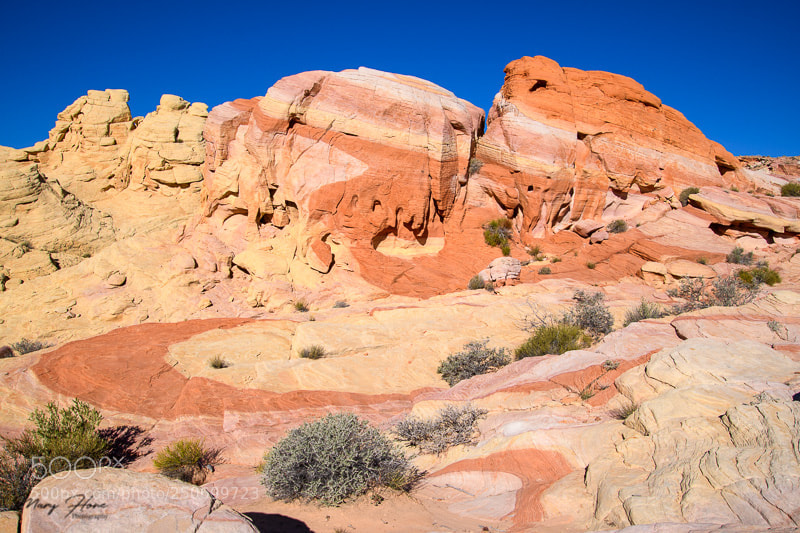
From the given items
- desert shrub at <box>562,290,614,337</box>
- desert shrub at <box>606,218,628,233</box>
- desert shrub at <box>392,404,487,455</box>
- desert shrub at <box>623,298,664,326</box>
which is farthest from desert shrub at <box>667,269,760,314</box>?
desert shrub at <box>392,404,487,455</box>

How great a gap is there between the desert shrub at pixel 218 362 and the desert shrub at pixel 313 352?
5.82 ft

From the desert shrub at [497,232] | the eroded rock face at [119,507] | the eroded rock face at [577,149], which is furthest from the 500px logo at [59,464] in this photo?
the eroded rock face at [577,149]

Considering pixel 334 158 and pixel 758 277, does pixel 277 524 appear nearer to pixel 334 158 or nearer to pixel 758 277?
pixel 334 158

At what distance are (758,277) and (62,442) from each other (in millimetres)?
19852

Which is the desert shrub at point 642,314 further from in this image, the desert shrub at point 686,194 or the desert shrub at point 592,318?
the desert shrub at point 686,194

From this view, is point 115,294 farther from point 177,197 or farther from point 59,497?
point 59,497

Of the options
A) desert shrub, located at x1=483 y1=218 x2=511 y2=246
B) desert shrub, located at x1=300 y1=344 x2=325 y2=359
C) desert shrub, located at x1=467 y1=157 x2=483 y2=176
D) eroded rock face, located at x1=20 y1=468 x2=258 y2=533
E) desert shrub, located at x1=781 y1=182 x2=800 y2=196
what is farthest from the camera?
desert shrub, located at x1=781 y1=182 x2=800 y2=196

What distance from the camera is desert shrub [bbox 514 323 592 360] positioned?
10125mm

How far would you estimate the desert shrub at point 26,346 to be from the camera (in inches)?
523

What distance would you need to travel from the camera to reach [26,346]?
527 inches

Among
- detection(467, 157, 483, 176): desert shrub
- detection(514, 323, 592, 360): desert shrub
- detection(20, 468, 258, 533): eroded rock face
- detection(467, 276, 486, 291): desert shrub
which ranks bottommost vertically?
detection(20, 468, 258, 533): eroded rock face

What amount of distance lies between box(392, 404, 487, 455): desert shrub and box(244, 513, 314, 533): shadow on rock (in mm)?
2365

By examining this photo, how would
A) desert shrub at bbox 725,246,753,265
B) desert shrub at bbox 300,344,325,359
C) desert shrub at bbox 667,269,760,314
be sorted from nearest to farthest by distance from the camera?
desert shrub at bbox 300,344,325,359, desert shrub at bbox 667,269,760,314, desert shrub at bbox 725,246,753,265

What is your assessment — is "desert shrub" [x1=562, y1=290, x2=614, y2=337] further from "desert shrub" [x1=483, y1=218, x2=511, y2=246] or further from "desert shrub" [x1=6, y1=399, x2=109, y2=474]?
"desert shrub" [x1=6, y1=399, x2=109, y2=474]
